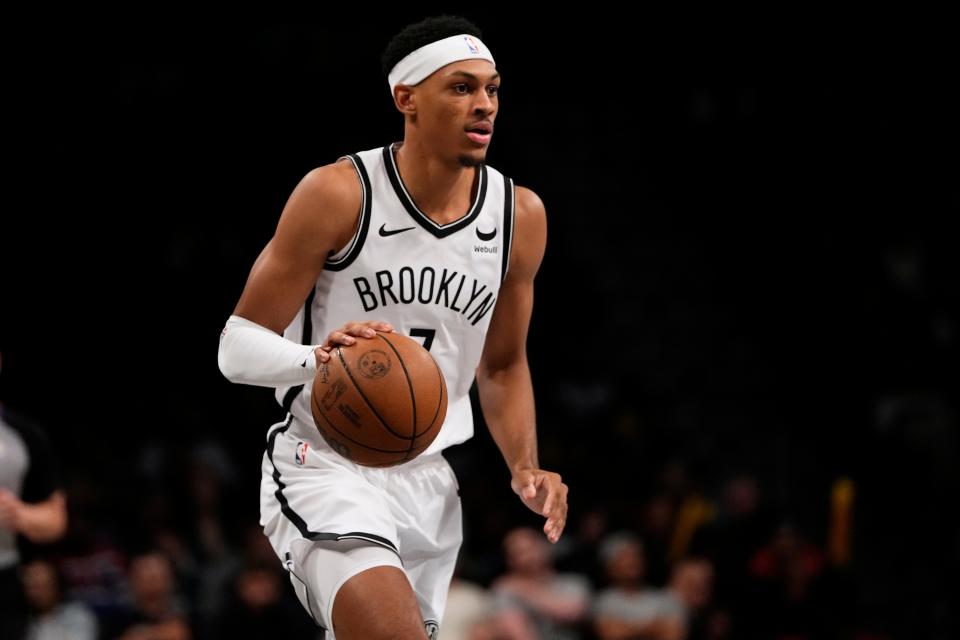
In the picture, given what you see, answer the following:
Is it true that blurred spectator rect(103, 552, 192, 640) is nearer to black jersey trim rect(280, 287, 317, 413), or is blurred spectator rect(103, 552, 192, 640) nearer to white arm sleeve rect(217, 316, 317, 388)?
black jersey trim rect(280, 287, 317, 413)

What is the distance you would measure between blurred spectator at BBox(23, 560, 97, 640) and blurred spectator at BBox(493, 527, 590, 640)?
2.17 meters

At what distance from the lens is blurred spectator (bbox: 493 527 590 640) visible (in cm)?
745

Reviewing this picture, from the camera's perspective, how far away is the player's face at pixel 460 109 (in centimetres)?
405

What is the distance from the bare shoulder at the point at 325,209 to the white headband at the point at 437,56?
357mm

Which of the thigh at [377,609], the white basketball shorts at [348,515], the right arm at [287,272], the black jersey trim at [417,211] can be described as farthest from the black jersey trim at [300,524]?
the black jersey trim at [417,211]

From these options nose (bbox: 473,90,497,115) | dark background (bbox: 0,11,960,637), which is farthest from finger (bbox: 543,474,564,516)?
dark background (bbox: 0,11,960,637)

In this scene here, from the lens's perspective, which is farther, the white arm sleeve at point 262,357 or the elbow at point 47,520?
the elbow at point 47,520

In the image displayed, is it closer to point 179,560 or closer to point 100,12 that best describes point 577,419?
point 179,560

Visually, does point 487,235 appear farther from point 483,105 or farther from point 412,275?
point 483,105

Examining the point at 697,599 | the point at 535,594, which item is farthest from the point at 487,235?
the point at 697,599

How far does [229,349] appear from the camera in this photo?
3.90 m

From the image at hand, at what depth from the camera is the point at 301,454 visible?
4090mm

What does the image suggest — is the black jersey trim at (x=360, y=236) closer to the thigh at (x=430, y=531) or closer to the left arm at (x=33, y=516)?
the thigh at (x=430, y=531)

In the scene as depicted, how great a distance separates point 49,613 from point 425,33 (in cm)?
440
